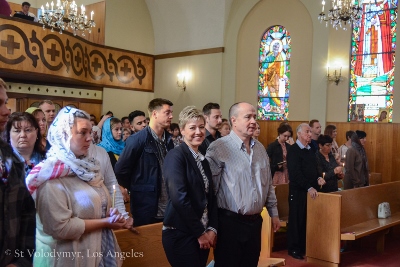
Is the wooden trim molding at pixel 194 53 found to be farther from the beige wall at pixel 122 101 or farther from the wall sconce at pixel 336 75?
the wall sconce at pixel 336 75

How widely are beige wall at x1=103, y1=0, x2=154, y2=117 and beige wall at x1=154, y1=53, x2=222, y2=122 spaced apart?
25.3 inches

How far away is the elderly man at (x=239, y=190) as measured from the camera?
2699mm

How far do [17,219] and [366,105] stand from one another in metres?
9.05

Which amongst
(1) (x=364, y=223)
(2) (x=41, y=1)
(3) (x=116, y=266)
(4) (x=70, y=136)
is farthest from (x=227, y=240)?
(2) (x=41, y=1)

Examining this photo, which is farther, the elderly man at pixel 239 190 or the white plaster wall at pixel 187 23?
the white plaster wall at pixel 187 23

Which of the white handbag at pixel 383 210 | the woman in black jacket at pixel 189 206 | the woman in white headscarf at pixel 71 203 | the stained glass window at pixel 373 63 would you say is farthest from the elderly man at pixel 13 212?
the stained glass window at pixel 373 63

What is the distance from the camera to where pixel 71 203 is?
2.07 m

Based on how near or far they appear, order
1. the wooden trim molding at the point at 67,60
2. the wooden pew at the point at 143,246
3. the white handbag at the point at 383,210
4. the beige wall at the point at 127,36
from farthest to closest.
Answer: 1. the beige wall at the point at 127,36
2. the wooden trim molding at the point at 67,60
3. the white handbag at the point at 383,210
4. the wooden pew at the point at 143,246

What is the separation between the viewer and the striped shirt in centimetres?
271

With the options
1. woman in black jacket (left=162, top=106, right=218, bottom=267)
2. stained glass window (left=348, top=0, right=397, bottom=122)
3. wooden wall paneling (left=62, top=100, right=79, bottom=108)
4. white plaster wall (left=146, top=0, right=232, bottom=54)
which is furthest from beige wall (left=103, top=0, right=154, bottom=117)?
woman in black jacket (left=162, top=106, right=218, bottom=267)

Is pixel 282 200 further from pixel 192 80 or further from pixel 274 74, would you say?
pixel 192 80

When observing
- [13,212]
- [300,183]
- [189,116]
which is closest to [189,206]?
[189,116]

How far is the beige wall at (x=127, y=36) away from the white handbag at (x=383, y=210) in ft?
26.6

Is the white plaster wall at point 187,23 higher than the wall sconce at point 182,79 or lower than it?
higher
